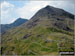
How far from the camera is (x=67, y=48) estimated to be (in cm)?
18912

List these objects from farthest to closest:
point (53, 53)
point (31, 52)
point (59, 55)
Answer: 1. point (31, 52)
2. point (53, 53)
3. point (59, 55)

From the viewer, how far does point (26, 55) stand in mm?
197375

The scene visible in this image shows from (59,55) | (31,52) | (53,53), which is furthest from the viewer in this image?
(31,52)

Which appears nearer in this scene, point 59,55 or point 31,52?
point 59,55

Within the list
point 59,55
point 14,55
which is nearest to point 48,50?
point 59,55

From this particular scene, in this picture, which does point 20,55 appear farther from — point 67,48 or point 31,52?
point 67,48

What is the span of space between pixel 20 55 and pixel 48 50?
113 feet

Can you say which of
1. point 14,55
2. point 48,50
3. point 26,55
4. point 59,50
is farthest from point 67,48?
point 14,55

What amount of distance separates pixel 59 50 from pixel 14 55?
5411 centimetres

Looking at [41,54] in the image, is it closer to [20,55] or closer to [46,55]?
[46,55]

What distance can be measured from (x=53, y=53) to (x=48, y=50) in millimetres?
12549

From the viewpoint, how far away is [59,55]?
174500 millimetres

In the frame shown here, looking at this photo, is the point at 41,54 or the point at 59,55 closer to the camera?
the point at 59,55

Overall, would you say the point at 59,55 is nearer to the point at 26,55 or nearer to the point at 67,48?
the point at 67,48
